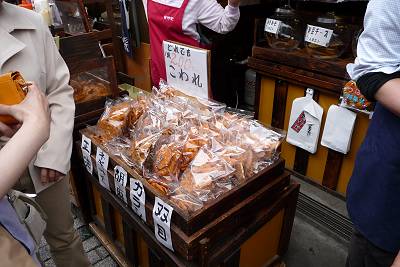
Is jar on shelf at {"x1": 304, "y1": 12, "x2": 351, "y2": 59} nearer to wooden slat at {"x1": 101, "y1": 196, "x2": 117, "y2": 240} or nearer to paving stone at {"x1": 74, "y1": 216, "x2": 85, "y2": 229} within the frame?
wooden slat at {"x1": 101, "y1": 196, "x2": 117, "y2": 240}

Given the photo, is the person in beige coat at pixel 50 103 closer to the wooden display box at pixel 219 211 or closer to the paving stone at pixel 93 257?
the wooden display box at pixel 219 211

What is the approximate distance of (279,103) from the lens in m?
2.86

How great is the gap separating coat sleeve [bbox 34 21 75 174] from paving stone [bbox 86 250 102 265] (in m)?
1.13

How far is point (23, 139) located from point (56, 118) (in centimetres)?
80

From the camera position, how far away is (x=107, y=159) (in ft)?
6.31

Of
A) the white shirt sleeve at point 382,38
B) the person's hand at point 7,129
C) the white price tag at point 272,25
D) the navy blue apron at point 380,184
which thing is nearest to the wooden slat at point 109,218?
the person's hand at point 7,129

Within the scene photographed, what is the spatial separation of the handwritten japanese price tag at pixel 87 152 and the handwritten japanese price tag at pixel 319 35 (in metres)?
1.85

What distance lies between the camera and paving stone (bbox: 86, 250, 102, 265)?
2475 millimetres

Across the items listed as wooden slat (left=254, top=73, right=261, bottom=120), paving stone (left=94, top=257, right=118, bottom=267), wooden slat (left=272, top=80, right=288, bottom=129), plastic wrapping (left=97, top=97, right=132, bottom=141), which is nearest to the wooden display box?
plastic wrapping (left=97, top=97, right=132, bottom=141)

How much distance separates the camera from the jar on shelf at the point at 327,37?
236cm

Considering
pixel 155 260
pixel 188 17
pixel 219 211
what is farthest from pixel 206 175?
pixel 188 17

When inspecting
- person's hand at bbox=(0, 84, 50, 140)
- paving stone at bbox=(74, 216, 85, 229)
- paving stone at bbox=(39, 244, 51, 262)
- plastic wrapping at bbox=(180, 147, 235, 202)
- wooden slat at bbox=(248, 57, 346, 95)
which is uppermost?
person's hand at bbox=(0, 84, 50, 140)

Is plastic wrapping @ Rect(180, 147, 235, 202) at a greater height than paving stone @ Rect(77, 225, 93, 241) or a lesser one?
greater

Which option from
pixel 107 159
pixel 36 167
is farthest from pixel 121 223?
pixel 36 167
